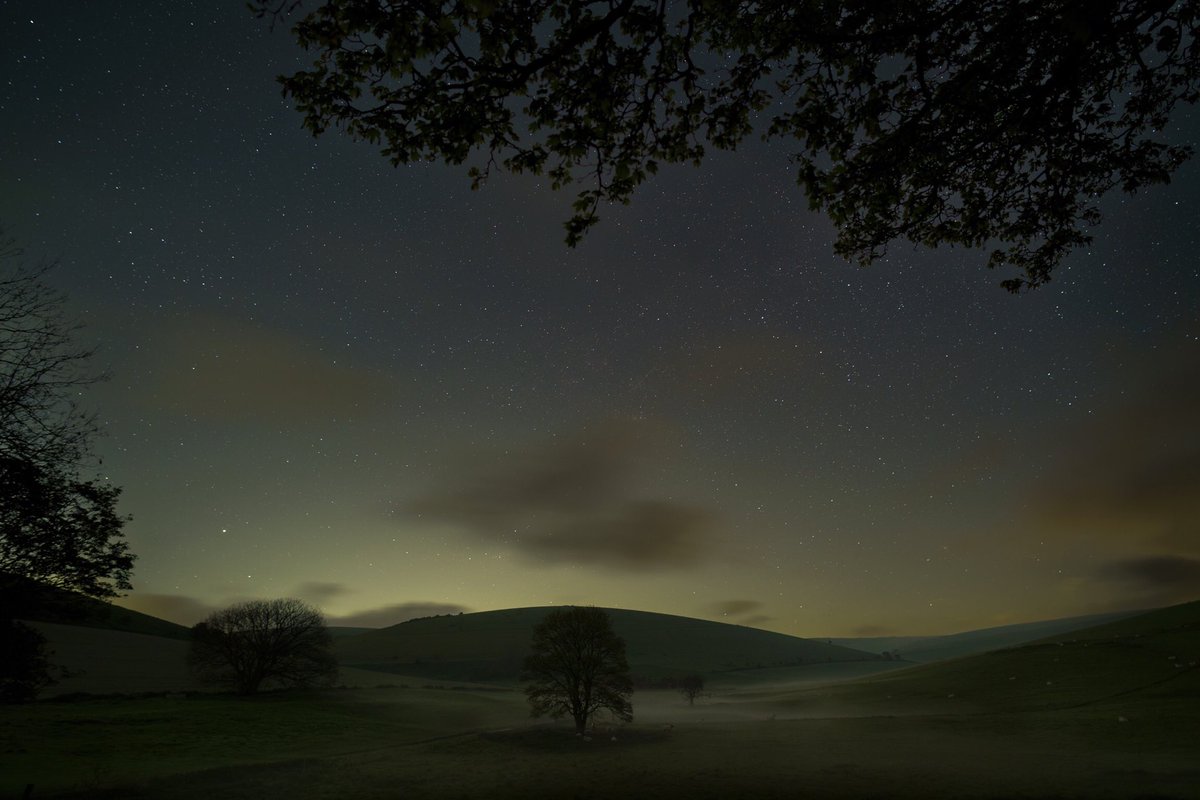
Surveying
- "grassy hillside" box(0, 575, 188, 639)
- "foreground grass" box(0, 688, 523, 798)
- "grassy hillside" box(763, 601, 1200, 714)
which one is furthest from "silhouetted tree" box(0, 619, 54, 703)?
"grassy hillside" box(763, 601, 1200, 714)

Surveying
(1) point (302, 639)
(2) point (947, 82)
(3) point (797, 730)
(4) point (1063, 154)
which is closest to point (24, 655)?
(2) point (947, 82)

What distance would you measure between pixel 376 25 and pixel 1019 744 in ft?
153

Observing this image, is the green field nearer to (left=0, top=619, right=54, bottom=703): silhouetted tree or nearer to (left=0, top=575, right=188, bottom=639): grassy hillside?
(left=0, top=619, right=54, bottom=703): silhouetted tree

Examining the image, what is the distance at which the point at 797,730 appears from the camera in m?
43.1

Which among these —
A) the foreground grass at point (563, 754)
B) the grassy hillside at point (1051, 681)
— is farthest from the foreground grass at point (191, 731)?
the grassy hillside at point (1051, 681)

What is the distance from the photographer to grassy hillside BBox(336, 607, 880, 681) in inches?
4717

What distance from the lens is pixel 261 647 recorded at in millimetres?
57688

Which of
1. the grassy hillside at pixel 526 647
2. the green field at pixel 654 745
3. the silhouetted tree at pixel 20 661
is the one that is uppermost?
the silhouetted tree at pixel 20 661

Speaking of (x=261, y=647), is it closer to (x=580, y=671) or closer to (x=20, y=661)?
(x=580, y=671)

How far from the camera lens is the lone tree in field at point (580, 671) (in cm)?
4519

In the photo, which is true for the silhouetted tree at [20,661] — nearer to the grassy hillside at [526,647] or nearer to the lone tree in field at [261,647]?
the lone tree in field at [261,647]

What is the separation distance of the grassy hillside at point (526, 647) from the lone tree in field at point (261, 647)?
5636 cm

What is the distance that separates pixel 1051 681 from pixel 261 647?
8153 centimetres

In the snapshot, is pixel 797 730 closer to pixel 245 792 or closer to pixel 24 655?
pixel 245 792
